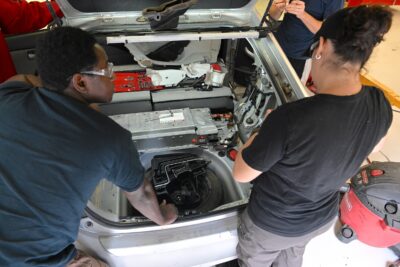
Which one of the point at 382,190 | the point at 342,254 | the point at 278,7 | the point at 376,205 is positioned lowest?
the point at 342,254

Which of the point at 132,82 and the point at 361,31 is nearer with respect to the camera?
the point at 361,31

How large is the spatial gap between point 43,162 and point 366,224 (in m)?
2.11

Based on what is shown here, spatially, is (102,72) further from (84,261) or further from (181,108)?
(181,108)

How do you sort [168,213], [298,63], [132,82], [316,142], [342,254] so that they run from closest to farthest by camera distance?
[316,142], [168,213], [132,82], [342,254], [298,63]

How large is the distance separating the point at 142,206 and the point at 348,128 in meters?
0.93

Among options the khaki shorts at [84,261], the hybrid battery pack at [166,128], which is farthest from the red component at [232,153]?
the khaki shorts at [84,261]

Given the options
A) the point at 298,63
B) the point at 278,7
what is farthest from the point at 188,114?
the point at 298,63

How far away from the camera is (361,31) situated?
0.85 metres

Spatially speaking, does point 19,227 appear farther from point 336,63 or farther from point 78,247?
point 336,63

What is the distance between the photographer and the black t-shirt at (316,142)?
0.94m

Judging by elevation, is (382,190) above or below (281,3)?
below

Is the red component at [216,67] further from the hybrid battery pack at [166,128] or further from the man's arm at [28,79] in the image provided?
the man's arm at [28,79]

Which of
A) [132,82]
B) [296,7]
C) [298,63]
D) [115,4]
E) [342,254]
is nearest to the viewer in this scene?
[115,4]

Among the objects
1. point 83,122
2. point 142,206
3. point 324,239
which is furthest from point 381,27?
point 324,239
